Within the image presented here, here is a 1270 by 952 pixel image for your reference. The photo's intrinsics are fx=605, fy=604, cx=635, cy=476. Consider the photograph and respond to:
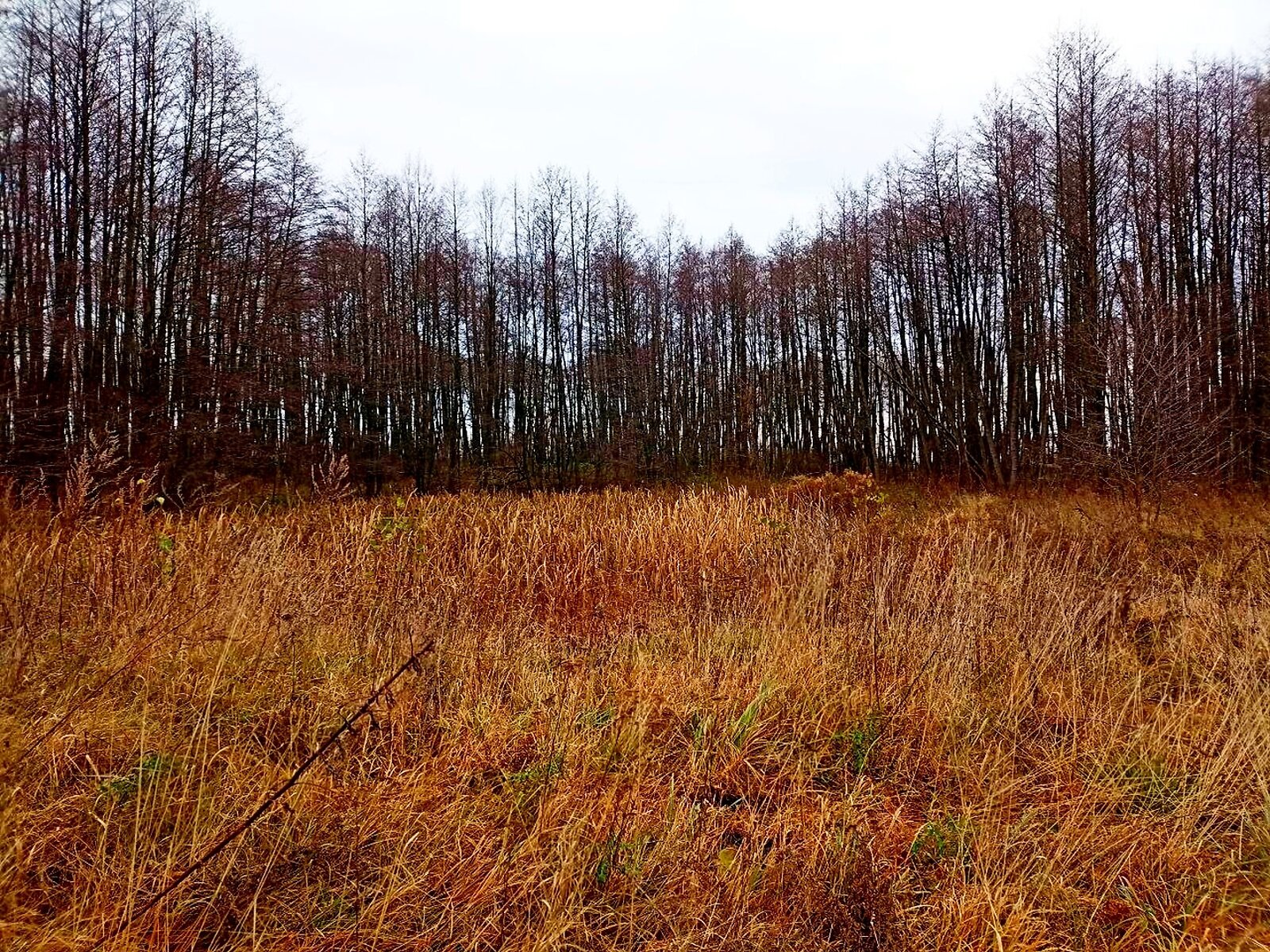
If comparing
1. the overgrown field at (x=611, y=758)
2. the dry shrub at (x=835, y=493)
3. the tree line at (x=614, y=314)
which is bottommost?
the overgrown field at (x=611, y=758)

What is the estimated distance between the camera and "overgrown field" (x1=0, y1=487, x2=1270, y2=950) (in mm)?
1645

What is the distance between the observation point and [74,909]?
4.64ft

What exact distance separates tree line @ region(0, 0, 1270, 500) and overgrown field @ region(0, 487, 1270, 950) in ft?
22.0

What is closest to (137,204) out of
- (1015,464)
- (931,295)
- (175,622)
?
(175,622)

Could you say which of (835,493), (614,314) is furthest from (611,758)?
(614,314)

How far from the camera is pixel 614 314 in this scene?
98.5ft

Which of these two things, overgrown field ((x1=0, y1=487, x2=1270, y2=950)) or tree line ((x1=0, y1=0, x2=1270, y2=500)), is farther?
tree line ((x1=0, y1=0, x2=1270, y2=500))

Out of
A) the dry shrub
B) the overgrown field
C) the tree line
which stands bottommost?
the overgrown field

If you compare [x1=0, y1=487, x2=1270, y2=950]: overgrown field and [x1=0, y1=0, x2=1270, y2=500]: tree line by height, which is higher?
[x1=0, y1=0, x2=1270, y2=500]: tree line

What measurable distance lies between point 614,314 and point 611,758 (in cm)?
2909

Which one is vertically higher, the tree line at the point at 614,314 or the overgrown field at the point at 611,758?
the tree line at the point at 614,314

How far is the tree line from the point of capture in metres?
11.1

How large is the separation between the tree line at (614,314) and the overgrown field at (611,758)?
671cm

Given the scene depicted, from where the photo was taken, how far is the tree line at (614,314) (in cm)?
1112
